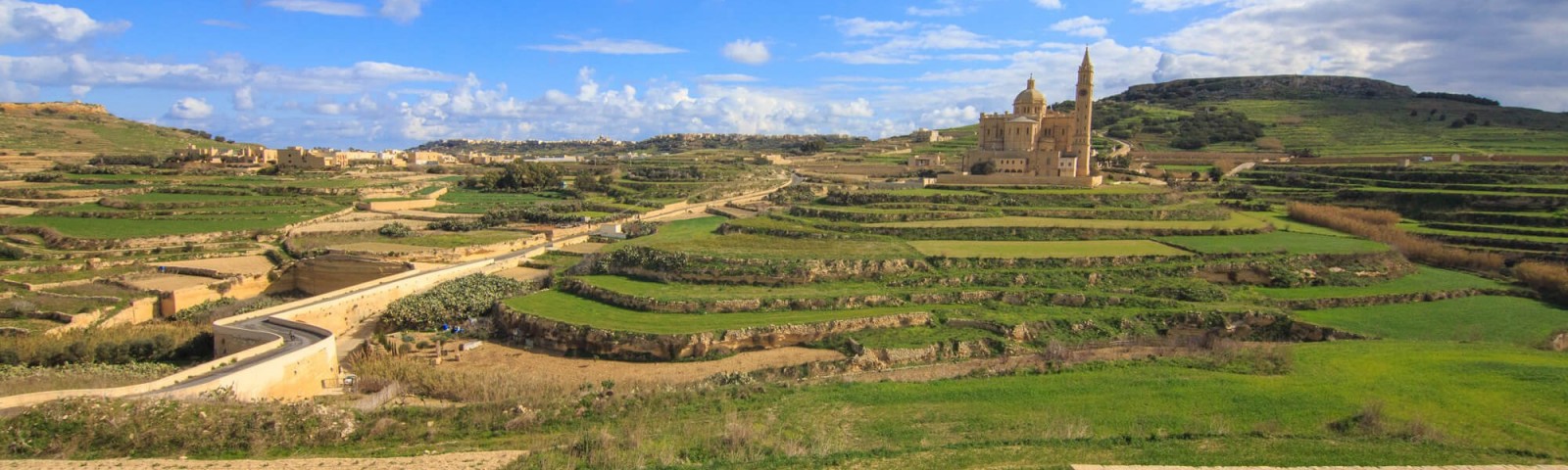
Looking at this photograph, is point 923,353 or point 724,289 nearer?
point 923,353

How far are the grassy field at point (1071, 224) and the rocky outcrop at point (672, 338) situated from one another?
13.8m

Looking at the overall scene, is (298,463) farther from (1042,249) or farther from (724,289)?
(1042,249)

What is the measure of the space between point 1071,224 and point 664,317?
21.9 m

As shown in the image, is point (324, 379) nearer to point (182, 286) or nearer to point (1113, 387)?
point (182, 286)

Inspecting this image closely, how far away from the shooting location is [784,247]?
1298 inches

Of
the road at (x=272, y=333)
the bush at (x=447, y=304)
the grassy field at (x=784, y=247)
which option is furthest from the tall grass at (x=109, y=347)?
the grassy field at (x=784, y=247)

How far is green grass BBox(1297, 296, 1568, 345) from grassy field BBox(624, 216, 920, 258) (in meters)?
14.2

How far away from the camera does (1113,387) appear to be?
17.0 metres

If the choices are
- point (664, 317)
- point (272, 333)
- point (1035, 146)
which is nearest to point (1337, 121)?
point (1035, 146)

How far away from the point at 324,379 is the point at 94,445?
7.50 m

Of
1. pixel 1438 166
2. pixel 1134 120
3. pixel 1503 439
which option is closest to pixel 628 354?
pixel 1503 439

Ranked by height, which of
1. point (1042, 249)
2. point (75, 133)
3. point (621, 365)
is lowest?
point (621, 365)

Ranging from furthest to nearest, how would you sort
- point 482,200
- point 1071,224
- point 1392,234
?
point 482,200, point 1392,234, point 1071,224

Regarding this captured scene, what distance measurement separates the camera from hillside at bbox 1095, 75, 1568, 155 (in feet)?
243
